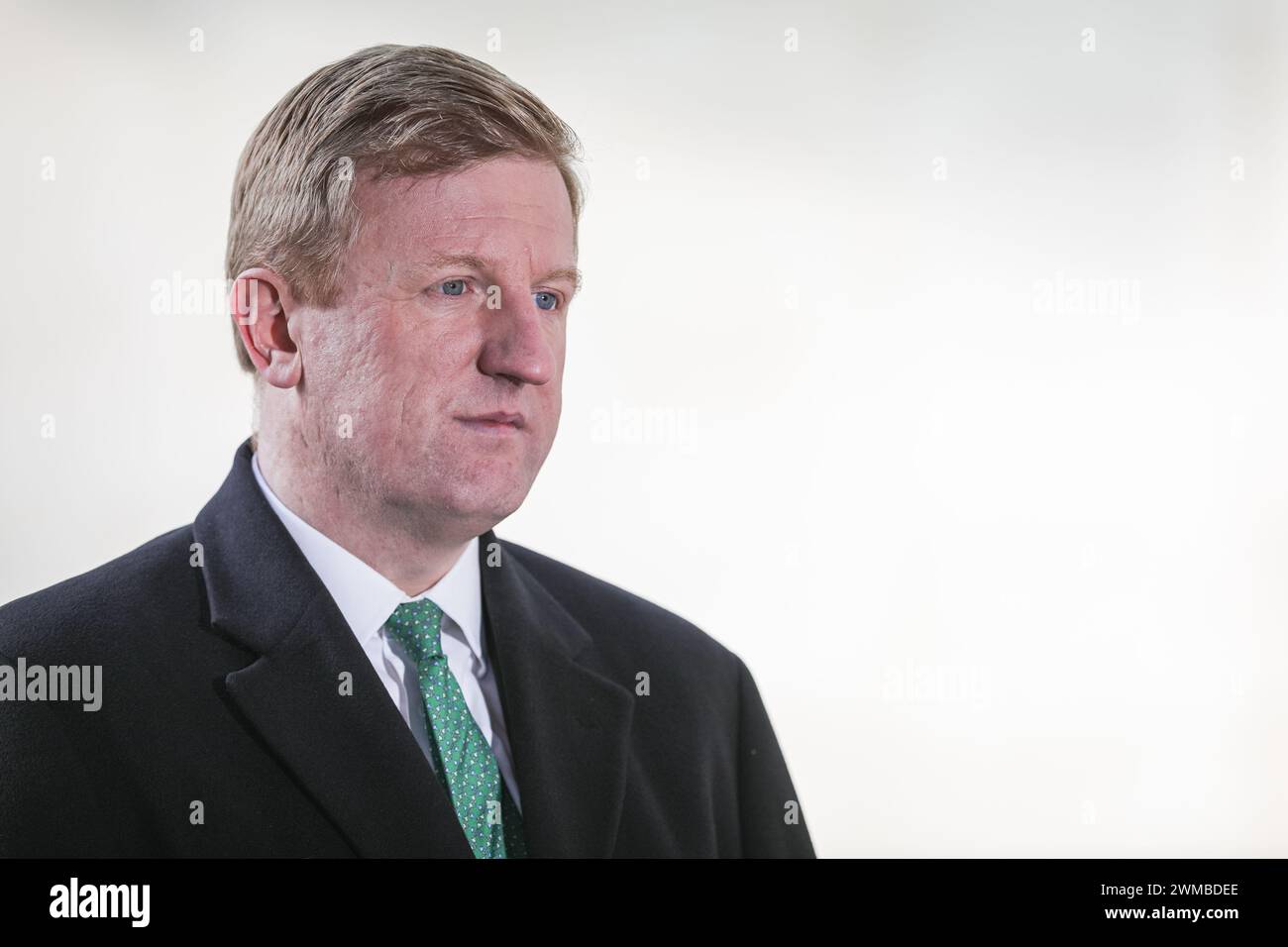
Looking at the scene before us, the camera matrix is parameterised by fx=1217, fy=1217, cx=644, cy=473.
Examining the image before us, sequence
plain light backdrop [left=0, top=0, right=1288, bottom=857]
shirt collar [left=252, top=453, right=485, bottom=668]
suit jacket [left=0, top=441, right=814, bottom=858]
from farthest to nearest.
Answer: plain light backdrop [left=0, top=0, right=1288, bottom=857]
shirt collar [left=252, top=453, right=485, bottom=668]
suit jacket [left=0, top=441, right=814, bottom=858]

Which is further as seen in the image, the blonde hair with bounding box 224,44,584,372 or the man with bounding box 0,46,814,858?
the blonde hair with bounding box 224,44,584,372

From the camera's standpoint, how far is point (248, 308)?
197 cm

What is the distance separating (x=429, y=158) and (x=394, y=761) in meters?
0.92

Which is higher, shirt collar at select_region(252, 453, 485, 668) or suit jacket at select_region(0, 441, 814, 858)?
shirt collar at select_region(252, 453, 485, 668)

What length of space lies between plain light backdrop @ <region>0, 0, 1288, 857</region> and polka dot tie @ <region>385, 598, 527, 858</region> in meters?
0.39

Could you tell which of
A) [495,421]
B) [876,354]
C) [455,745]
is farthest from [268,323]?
[876,354]

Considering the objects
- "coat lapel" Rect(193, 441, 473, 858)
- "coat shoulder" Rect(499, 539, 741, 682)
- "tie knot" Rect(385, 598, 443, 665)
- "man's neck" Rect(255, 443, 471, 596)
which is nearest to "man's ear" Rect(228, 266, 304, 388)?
"man's neck" Rect(255, 443, 471, 596)

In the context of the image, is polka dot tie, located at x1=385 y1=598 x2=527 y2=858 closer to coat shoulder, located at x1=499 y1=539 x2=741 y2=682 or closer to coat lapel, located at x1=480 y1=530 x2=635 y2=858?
coat lapel, located at x1=480 y1=530 x2=635 y2=858

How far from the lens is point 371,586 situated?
1903 millimetres

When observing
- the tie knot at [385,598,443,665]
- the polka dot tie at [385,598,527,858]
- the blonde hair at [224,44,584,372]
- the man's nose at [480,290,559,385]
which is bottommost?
the polka dot tie at [385,598,527,858]

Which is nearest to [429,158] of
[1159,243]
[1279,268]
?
[1159,243]

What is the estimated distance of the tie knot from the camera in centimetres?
192

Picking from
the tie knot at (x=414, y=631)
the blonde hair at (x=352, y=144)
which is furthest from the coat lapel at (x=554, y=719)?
the blonde hair at (x=352, y=144)
